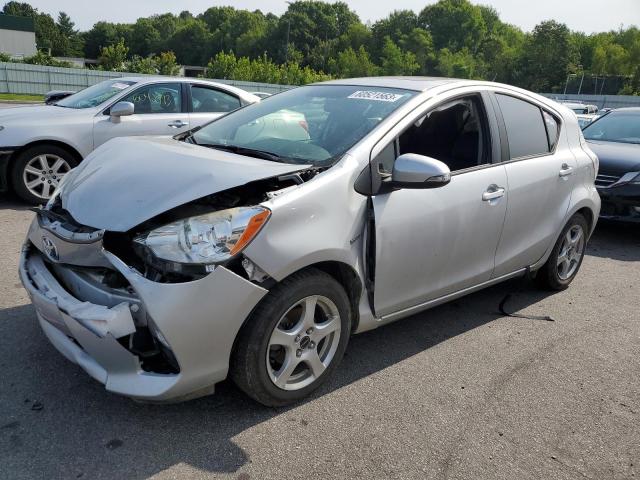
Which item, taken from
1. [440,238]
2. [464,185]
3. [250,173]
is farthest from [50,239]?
[464,185]

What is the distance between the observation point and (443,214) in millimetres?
3266

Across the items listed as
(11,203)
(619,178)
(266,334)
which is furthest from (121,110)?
(619,178)

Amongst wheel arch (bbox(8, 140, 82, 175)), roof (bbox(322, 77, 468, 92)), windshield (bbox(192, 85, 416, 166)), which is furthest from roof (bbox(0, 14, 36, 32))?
roof (bbox(322, 77, 468, 92))

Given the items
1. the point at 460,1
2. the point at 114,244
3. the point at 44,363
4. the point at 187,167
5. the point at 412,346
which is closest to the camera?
the point at 114,244

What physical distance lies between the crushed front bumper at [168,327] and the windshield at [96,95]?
526cm

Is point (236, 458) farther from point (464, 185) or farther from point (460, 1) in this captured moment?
point (460, 1)

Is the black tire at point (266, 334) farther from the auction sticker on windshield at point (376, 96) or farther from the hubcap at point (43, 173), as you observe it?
the hubcap at point (43, 173)

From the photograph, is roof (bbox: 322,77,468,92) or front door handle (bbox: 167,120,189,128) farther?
front door handle (bbox: 167,120,189,128)

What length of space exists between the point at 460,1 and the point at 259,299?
125087 mm

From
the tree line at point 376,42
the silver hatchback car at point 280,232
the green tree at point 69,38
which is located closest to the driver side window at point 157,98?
the silver hatchback car at point 280,232

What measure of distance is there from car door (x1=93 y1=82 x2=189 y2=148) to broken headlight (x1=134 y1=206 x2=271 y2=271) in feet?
15.9

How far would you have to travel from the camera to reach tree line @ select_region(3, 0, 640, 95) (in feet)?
255

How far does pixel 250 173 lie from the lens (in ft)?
8.84

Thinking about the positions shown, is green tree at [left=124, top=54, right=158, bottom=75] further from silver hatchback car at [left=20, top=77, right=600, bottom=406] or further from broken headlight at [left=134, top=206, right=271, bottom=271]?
broken headlight at [left=134, top=206, right=271, bottom=271]
